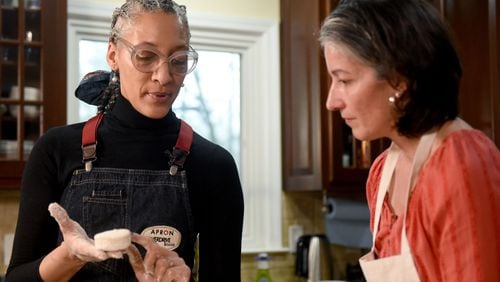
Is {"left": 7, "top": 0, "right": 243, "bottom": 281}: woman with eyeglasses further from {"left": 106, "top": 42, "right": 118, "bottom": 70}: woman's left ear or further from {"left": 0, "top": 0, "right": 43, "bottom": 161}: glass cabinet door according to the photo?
{"left": 0, "top": 0, "right": 43, "bottom": 161}: glass cabinet door

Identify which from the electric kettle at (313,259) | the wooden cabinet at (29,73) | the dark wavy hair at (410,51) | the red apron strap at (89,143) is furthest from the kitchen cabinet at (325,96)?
the red apron strap at (89,143)

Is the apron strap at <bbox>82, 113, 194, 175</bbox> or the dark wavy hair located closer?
the dark wavy hair

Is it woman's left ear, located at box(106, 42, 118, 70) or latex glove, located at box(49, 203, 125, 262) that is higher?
woman's left ear, located at box(106, 42, 118, 70)

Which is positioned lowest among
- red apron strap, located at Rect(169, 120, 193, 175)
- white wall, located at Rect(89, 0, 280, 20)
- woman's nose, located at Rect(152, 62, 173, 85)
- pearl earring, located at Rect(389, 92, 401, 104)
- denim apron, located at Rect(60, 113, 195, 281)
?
denim apron, located at Rect(60, 113, 195, 281)

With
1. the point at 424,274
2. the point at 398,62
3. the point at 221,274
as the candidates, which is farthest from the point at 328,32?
the point at 221,274

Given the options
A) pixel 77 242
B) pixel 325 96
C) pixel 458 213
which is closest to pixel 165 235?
pixel 77 242

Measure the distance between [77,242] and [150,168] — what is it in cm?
25

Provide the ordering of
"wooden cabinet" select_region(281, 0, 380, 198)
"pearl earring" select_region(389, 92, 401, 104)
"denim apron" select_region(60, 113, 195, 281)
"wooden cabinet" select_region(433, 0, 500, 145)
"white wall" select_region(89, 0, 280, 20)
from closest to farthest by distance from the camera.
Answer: "pearl earring" select_region(389, 92, 401, 104)
"denim apron" select_region(60, 113, 195, 281)
"wooden cabinet" select_region(433, 0, 500, 145)
"wooden cabinet" select_region(281, 0, 380, 198)
"white wall" select_region(89, 0, 280, 20)

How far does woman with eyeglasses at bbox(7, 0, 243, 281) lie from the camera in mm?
1191

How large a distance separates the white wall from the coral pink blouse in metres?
2.11

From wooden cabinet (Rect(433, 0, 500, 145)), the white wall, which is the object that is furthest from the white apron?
the white wall

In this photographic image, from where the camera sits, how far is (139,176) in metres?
1.24

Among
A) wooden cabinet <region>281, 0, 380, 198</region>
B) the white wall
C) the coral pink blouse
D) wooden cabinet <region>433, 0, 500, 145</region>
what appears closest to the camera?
the coral pink blouse

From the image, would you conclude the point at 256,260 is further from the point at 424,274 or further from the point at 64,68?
the point at 424,274
